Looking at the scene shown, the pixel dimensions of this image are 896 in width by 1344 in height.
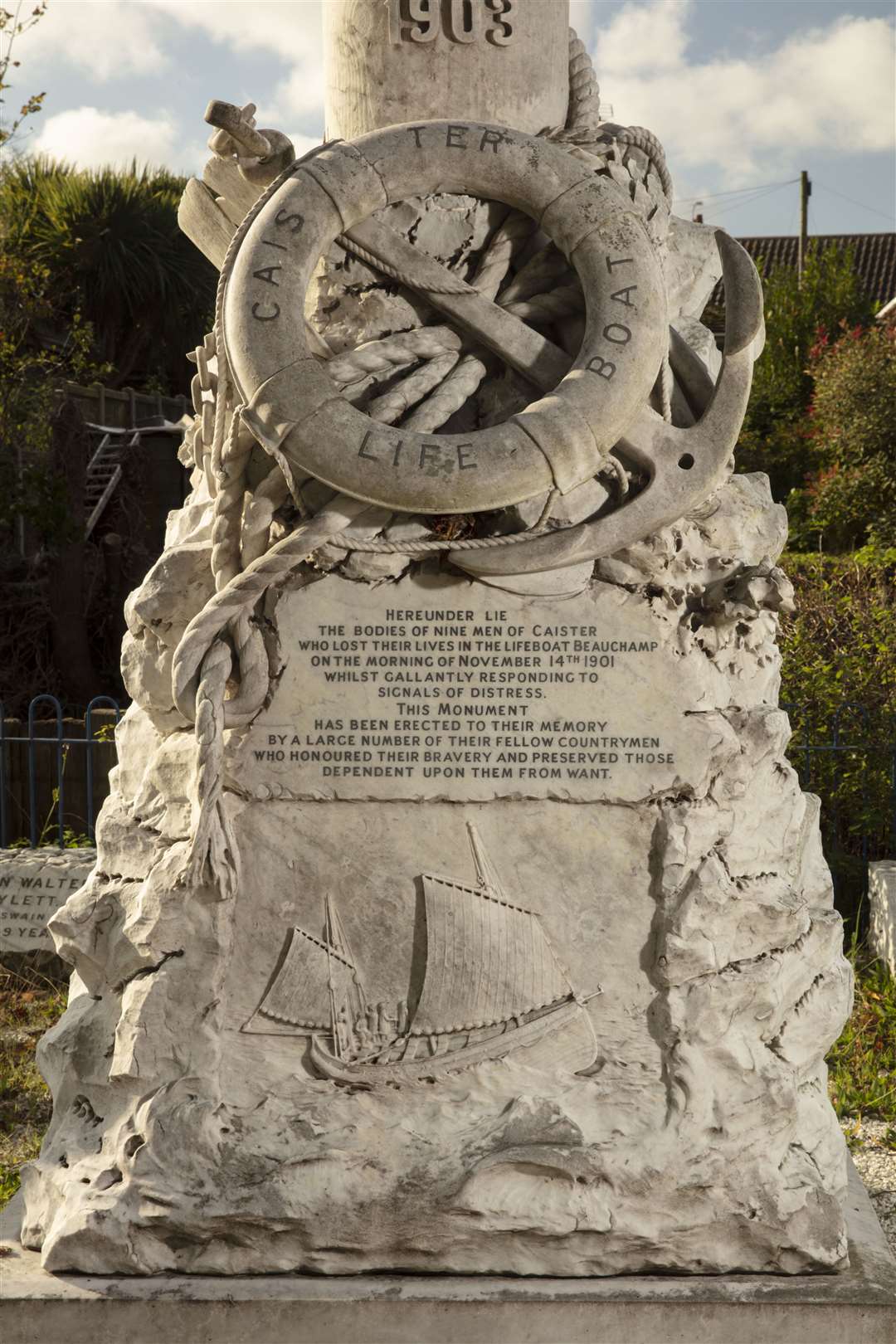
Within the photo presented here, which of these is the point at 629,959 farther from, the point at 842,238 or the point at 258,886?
the point at 842,238

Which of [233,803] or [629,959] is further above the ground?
[233,803]

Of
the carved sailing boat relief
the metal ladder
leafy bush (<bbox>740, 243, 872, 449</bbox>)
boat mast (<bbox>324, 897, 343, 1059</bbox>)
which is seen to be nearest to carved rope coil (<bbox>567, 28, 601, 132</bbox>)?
the carved sailing boat relief

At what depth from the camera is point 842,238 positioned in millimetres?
27578

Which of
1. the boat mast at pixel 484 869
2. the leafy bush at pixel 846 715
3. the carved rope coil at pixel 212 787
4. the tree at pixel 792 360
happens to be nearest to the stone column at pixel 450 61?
the carved rope coil at pixel 212 787

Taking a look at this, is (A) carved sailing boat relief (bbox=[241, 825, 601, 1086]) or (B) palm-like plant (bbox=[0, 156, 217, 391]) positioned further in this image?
(B) palm-like plant (bbox=[0, 156, 217, 391])

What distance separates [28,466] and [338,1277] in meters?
11.7

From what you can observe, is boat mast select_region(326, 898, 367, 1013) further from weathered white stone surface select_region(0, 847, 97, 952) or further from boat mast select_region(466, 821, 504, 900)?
weathered white stone surface select_region(0, 847, 97, 952)

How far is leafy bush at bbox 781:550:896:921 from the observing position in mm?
7773

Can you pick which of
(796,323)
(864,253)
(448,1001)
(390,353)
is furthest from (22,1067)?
(864,253)

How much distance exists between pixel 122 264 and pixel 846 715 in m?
14.4

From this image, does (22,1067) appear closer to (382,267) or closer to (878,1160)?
(878,1160)

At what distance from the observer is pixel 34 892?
6.89 meters

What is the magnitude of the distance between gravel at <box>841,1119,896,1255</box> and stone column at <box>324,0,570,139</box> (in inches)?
134

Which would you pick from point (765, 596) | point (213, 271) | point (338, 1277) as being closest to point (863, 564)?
point (765, 596)
